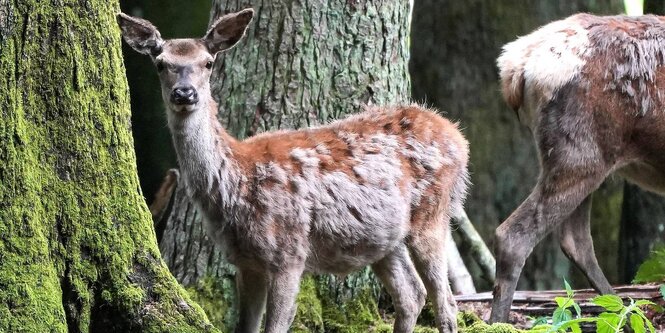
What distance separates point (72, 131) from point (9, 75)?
17.5 inches

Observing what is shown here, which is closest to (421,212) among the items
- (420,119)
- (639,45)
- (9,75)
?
(420,119)

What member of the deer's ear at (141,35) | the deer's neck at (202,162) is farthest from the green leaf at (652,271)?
the deer's ear at (141,35)

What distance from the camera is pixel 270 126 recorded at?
812 cm

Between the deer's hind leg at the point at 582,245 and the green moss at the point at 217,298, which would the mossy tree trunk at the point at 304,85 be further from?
the deer's hind leg at the point at 582,245

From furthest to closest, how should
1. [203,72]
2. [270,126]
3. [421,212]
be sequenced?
[270,126], [421,212], [203,72]

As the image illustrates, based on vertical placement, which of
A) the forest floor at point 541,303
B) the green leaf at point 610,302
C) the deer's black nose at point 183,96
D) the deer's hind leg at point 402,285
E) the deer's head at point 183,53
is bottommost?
the forest floor at point 541,303

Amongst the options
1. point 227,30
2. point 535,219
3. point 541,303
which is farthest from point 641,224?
point 227,30

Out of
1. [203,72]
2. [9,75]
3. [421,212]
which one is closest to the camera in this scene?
[9,75]

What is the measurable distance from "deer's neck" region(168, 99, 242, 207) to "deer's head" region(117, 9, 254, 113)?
86 mm

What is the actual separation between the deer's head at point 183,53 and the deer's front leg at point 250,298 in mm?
1160

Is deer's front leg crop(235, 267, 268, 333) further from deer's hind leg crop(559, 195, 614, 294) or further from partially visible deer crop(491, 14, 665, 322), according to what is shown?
deer's hind leg crop(559, 195, 614, 294)

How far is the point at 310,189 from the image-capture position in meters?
6.82

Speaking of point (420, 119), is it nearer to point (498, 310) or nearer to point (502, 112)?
point (498, 310)

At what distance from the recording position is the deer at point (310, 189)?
6.50 meters
